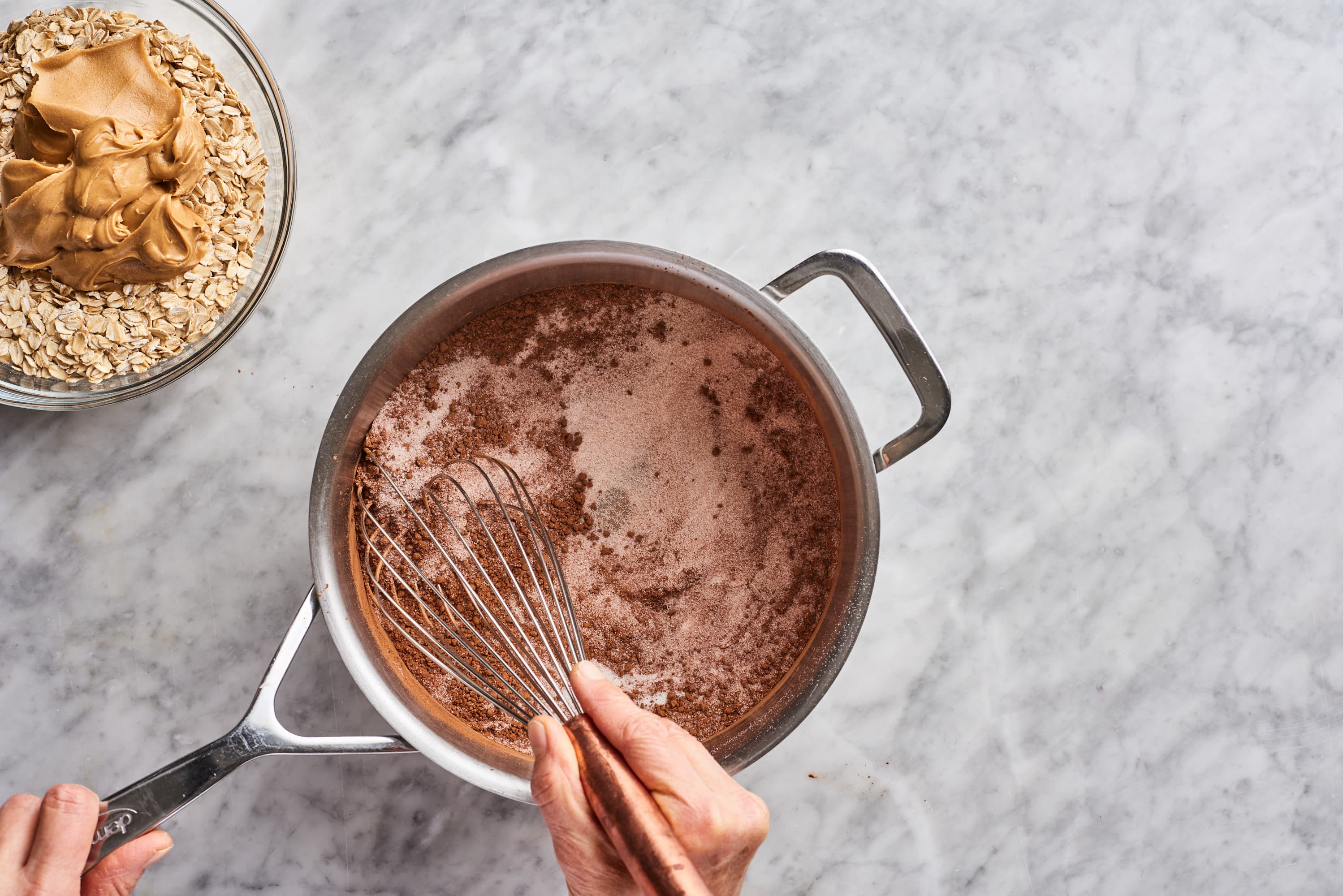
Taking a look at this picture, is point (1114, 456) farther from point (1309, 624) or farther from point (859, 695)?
point (859, 695)

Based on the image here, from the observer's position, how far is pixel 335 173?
1.12 meters

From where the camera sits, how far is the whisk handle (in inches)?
26.8

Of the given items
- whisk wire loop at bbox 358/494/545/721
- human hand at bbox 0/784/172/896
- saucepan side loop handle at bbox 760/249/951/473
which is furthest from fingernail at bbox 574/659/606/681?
human hand at bbox 0/784/172/896

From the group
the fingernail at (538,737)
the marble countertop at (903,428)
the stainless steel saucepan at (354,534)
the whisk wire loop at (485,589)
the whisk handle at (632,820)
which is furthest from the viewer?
the marble countertop at (903,428)

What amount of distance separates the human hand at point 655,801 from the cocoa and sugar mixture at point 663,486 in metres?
0.24

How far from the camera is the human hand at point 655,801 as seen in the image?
0.76 meters

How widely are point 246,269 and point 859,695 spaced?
958 millimetres

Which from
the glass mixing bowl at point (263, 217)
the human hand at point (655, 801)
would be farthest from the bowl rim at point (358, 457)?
the glass mixing bowl at point (263, 217)

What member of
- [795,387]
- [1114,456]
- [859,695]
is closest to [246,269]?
[795,387]

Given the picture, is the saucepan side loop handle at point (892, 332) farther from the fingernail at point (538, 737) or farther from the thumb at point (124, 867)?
the thumb at point (124, 867)

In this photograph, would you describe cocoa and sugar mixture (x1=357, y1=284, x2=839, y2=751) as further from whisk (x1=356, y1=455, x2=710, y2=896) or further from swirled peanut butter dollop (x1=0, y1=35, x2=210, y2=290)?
swirled peanut butter dollop (x1=0, y1=35, x2=210, y2=290)

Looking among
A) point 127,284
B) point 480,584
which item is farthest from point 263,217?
point 480,584

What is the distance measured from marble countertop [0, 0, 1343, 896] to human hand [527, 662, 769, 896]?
0.38 m

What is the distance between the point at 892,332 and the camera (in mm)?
981
